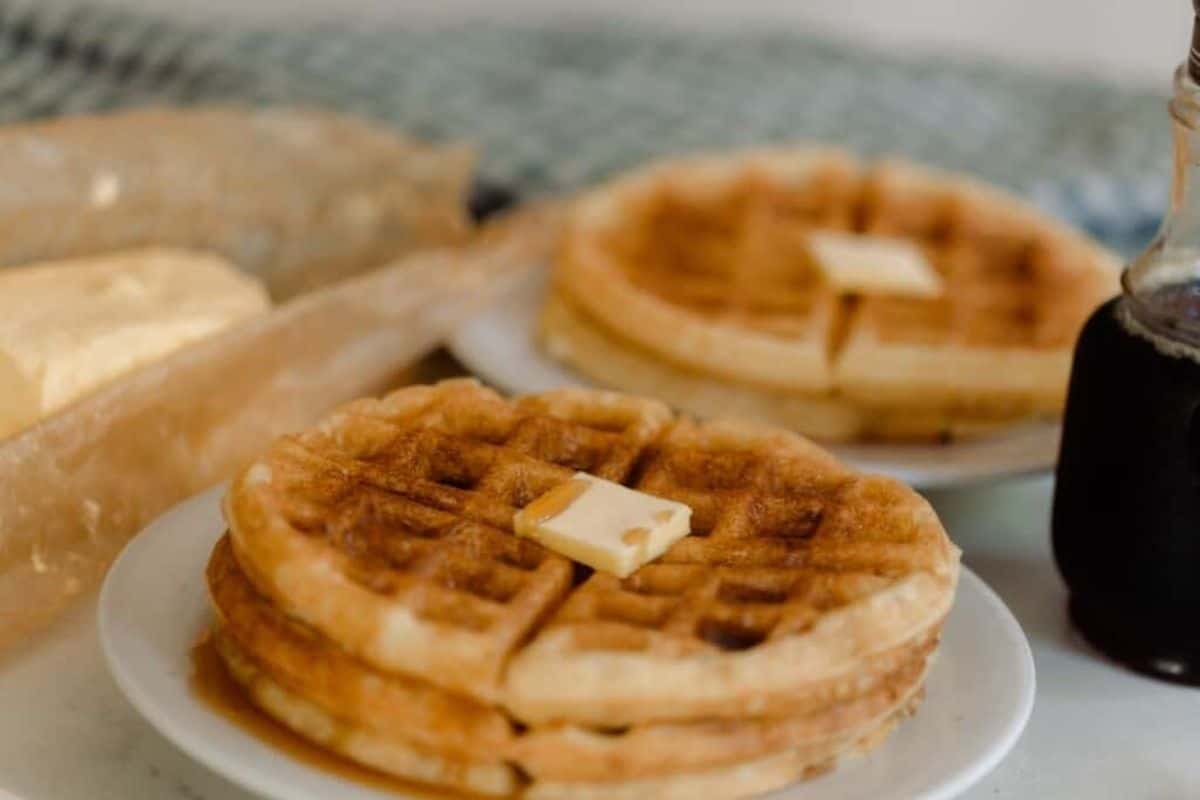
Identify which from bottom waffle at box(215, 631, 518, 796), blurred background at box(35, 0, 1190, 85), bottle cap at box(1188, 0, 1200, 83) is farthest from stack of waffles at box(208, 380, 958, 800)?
blurred background at box(35, 0, 1190, 85)

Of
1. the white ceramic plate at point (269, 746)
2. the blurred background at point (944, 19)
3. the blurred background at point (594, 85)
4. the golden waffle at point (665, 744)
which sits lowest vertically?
the blurred background at point (944, 19)

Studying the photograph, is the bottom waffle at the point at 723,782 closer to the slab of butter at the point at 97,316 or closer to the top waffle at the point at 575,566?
the top waffle at the point at 575,566

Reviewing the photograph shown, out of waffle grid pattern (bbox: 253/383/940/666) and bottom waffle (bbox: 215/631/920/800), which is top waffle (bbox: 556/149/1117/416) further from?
bottom waffle (bbox: 215/631/920/800)

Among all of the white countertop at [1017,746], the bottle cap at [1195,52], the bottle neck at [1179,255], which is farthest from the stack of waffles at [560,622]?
the bottle cap at [1195,52]

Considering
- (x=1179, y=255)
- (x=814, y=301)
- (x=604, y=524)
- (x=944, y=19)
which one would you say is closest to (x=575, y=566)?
(x=604, y=524)

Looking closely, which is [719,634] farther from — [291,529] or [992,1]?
[992,1]

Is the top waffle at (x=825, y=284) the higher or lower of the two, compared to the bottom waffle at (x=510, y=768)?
lower

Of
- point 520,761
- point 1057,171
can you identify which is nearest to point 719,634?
point 520,761
